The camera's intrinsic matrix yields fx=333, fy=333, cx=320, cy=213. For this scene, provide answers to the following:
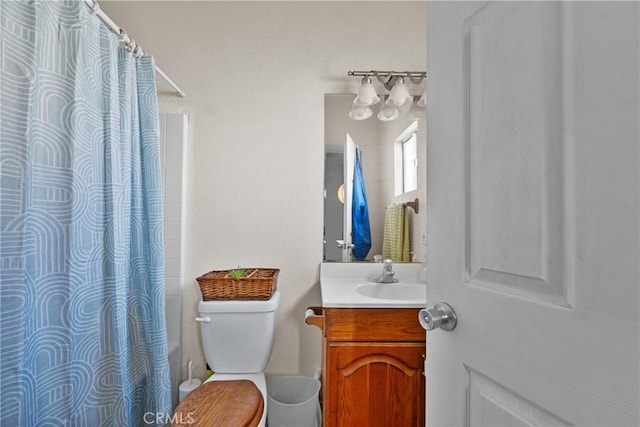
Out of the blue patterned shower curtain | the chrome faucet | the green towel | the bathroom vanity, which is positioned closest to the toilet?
the blue patterned shower curtain

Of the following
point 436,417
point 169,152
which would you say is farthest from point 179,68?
point 436,417

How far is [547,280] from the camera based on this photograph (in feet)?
1.55

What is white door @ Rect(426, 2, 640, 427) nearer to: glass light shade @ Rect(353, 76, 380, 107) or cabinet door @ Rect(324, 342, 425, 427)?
cabinet door @ Rect(324, 342, 425, 427)

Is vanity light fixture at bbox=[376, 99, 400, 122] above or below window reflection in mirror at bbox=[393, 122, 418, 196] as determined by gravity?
above

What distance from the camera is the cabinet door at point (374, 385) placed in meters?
1.25

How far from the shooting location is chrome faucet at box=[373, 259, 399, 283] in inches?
65.5

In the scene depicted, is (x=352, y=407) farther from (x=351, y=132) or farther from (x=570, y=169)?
(x=351, y=132)

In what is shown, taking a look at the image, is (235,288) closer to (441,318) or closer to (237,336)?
(237,336)

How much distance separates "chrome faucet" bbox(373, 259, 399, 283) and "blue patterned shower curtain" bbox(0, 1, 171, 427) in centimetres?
102

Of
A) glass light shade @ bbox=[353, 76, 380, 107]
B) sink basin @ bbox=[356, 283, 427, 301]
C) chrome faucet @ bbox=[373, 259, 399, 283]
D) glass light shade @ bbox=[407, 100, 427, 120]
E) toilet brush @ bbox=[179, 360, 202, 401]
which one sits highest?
glass light shade @ bbox=[353, 76, 380, 107]

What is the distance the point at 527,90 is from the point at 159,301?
55.3 inches

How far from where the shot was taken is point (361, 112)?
1790 millimetres

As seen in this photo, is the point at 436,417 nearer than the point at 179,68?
Yes

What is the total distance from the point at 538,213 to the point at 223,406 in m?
1.20
